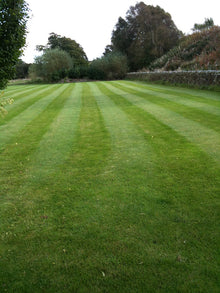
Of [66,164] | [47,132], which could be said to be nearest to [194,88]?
[47,132]

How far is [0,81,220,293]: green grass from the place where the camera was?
2510mm

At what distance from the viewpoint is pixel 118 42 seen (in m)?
51.5

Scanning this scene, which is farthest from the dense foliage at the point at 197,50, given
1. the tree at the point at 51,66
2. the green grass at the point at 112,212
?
the tree at the point at 51,66

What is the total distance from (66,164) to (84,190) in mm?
1318

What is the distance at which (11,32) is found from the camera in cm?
472

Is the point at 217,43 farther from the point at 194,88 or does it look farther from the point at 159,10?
the point at 159,10

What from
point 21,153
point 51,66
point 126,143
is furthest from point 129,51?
point 21,153

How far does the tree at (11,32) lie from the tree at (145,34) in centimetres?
4514

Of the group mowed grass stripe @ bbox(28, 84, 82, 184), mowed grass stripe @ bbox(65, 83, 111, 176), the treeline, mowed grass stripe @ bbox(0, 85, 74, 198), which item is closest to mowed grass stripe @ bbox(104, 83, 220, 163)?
mowed grass stripe @ bbox(65, 83, 111, 176)

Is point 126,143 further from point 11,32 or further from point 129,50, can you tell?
point 129,50

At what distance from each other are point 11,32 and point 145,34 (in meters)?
48.4

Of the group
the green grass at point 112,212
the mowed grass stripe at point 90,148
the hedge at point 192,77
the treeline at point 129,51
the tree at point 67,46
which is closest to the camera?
the green grass at point 112,212

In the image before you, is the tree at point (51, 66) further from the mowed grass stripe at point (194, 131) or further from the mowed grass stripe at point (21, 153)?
the mowed grass stripe at point (194, 131)

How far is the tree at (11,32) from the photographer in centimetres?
454
